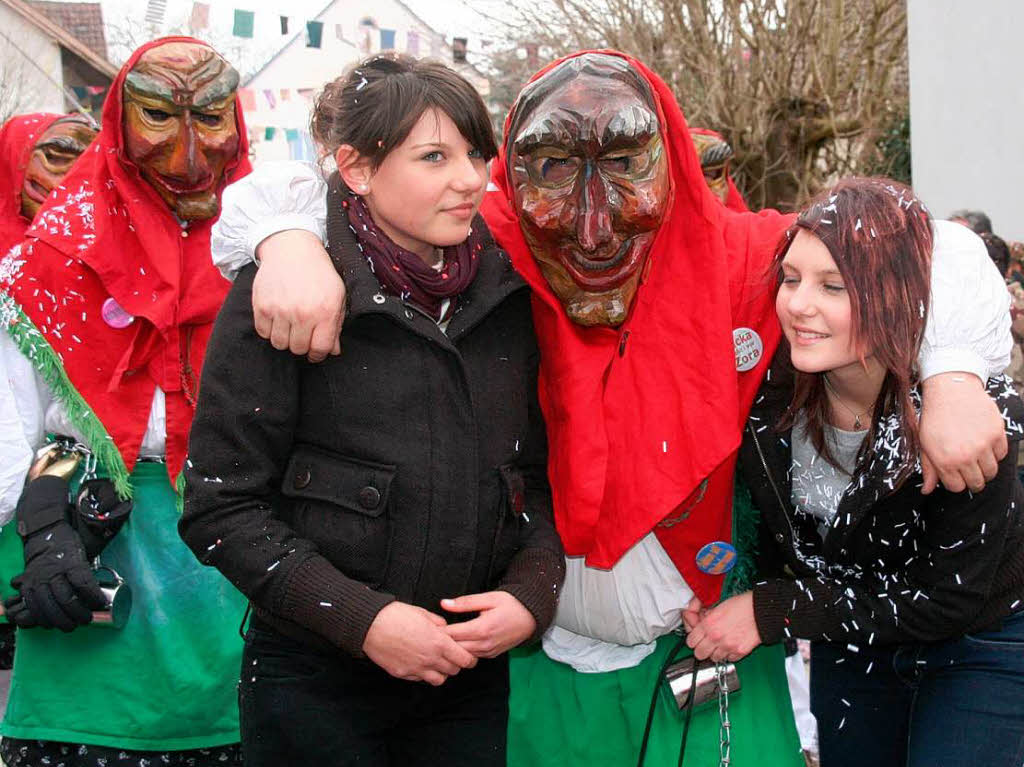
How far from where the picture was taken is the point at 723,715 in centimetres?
233

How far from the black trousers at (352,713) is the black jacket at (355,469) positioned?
0.30ft

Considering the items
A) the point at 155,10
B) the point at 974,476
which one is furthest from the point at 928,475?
the point at 155,10

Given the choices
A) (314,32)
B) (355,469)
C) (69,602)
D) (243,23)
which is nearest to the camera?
(355,469)

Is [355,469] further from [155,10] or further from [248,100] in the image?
[248,100]

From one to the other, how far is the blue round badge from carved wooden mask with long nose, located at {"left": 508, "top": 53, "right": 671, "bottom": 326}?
51cm

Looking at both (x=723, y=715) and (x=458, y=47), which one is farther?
(x=458, y=47)

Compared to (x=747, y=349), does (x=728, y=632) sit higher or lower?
lower

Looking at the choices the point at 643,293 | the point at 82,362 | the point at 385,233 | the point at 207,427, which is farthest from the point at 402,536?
the point at 82,362

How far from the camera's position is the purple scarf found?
2041 millimetres

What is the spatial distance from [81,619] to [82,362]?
26.1 inches

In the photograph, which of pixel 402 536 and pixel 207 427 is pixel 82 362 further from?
pixel 402 536

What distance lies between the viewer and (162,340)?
2902 mm

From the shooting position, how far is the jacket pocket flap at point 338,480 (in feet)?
6.44

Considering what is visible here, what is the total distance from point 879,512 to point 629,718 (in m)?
0.71
